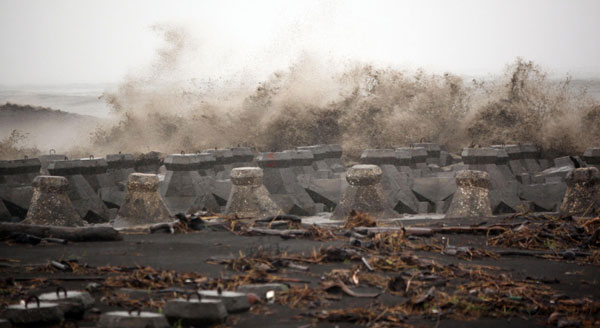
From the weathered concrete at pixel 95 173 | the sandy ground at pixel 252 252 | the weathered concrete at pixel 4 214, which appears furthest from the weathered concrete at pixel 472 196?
the weathered concrete at pixel 4 214

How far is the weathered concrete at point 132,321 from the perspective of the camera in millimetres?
5738

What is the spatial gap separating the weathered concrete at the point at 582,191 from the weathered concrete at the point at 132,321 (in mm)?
8625

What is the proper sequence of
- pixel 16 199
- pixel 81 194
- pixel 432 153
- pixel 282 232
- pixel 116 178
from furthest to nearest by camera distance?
pixel 432 153
pixel 116 178
pixel 81 194
pixel 16 199
pixel 282 232

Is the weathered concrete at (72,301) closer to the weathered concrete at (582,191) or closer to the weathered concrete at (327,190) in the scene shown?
the weathered concrete at (582,191)

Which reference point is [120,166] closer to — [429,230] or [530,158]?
[530,158]

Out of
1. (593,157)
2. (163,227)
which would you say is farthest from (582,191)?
(163,227)

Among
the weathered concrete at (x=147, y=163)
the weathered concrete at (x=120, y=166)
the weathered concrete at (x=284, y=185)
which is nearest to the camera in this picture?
the weathered concrete at (x=284, y=185)

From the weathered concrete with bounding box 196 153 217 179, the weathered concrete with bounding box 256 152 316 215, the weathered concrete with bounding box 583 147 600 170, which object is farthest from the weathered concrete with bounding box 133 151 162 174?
the weathered concrete with bounding box 583 147 600 170

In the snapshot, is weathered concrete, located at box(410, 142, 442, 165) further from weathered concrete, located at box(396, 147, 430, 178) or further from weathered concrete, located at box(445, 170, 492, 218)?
weathered concrete, located at box(445, 170, 492, 218)

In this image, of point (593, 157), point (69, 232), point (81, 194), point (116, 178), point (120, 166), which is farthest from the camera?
point (120, 166)

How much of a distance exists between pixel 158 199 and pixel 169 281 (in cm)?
525

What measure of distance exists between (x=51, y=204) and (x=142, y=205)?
4.12 ft

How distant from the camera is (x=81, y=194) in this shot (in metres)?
15.0

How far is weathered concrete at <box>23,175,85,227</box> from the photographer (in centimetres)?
1266
